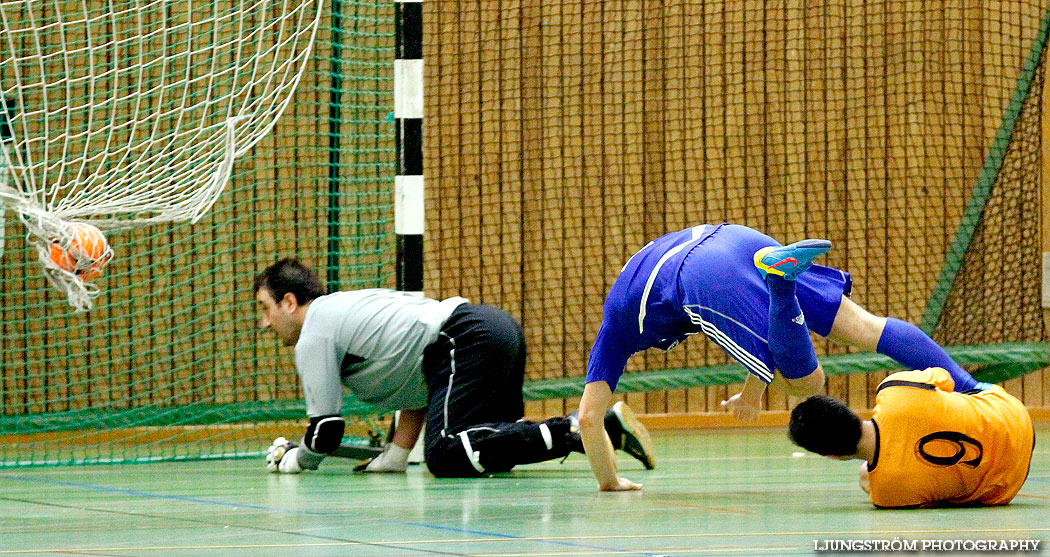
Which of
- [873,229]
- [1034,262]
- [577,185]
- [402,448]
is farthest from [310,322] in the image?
[1034,262]

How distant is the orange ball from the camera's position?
16.0 feet

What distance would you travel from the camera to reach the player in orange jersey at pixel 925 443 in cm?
338

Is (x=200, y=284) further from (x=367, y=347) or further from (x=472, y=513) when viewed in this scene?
(x=472, y=513)

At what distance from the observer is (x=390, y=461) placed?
201 inches

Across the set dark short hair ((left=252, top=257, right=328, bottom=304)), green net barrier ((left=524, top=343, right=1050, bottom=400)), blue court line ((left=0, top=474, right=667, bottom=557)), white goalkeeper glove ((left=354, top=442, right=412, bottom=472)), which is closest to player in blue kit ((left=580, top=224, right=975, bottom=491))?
blue court line ((left=0, top=474, right=667, bottom=557))

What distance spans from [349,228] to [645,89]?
1920 millimetres

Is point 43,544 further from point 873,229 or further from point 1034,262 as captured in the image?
point 1034,262

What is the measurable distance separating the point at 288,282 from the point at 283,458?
2.11 feet

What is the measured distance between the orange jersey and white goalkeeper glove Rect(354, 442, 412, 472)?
2.13 meters

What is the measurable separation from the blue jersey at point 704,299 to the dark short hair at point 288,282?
1341mm

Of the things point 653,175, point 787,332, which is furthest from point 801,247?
point 653,175

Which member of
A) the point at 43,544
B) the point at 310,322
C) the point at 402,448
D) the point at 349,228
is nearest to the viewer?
the point at 43,544

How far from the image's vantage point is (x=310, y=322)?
4816 mm

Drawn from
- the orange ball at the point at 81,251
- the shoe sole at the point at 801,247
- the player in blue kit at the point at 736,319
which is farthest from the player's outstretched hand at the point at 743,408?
the orange ball at the point at 81,251
